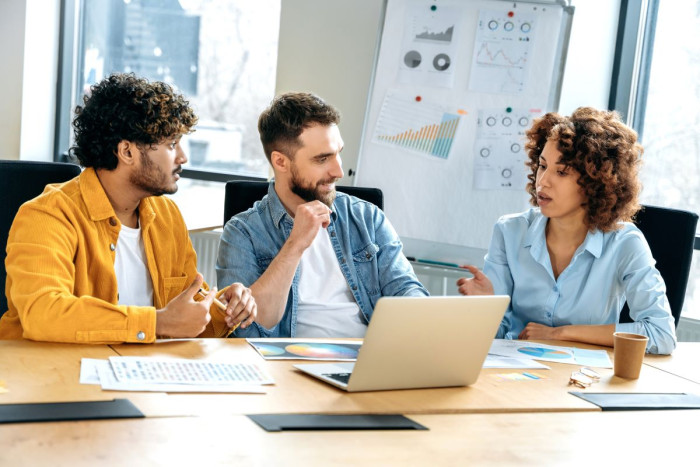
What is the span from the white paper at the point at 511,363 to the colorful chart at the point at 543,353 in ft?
0.24

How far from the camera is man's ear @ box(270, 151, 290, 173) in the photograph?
2320 millimetres

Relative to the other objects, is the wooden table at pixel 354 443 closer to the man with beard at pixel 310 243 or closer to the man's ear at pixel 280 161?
the man with beard at pixel 310 243

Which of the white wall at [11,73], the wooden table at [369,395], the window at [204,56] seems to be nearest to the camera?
the wooden table at [369,395]

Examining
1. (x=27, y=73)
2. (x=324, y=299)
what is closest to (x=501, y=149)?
(x=324, y=299)

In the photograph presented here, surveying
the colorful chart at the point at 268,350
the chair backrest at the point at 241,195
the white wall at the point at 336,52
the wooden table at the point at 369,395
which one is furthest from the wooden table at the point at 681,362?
the white wall at the point at 336,52

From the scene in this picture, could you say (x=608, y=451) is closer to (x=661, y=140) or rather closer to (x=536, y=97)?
(x=536, y=97)

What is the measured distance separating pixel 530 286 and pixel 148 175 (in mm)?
1052

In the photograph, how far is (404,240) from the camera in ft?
10.9

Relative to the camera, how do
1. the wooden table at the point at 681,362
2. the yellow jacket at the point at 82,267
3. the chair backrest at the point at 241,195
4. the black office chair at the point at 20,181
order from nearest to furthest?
the yellow jacket at the point at 82,267, the wooden table at the point at 681,362, the black office chair at the point at 20,181, the chair backrest at the point at 241,195

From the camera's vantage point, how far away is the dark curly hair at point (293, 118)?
7.59 ft

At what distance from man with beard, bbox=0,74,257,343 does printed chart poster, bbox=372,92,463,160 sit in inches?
51.1

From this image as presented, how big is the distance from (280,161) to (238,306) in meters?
0.61

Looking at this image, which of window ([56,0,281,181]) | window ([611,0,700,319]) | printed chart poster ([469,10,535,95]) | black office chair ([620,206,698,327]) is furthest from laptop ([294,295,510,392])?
window ([56,0,281,181])

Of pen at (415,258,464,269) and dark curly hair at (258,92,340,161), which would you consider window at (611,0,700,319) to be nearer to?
pen at (415,258,464,269)
